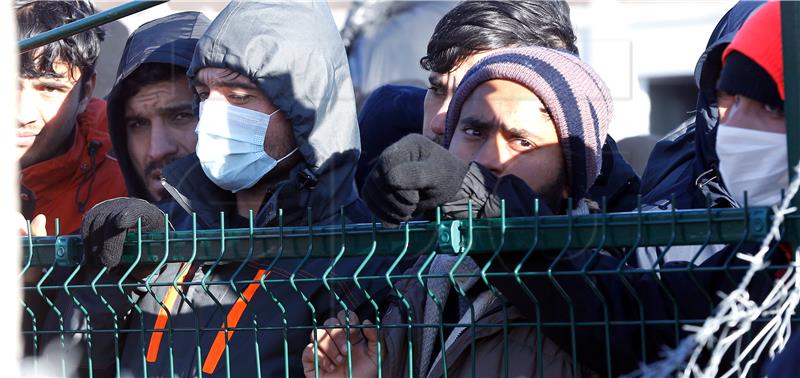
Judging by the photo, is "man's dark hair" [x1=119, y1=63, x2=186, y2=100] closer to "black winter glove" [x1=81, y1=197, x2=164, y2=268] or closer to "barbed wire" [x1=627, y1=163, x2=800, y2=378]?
"black winter glove" [x1=81, y1=197, x2=164, y2=268]

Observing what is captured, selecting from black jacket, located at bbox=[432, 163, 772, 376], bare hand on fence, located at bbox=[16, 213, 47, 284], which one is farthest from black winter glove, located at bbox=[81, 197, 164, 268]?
black jacket, located at bbox=[432, 163, 772, 376]

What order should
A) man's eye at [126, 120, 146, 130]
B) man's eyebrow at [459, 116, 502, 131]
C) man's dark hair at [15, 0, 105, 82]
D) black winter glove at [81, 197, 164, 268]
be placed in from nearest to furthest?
black winter glove at [81, 197, 164, 268], man's eyebrow at [459, 116, 502, 131], man's eye at [126, 120, 146, 130], man's dark hair at [15, 0, 105, 82]

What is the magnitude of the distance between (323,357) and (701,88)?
131cm

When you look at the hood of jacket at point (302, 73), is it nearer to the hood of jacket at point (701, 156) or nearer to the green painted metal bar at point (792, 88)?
the hood of jacket at point (701, 156)

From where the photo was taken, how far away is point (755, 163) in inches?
88.4

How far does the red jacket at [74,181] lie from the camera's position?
4273mm

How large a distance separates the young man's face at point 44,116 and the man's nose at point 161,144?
1.43 feet

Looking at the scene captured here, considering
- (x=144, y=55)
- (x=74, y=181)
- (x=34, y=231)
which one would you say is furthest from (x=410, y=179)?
(x=74, y=181)

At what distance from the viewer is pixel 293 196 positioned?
3.45 m

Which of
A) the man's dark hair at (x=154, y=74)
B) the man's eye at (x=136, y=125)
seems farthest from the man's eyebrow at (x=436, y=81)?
the man's eye at (x=136, y=125)

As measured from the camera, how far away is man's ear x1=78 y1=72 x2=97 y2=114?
14.6 ft

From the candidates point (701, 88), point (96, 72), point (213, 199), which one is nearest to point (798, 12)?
point (701, 88)

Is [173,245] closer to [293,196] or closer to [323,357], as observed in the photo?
[323,357]

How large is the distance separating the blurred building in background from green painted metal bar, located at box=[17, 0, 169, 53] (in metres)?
1.59
